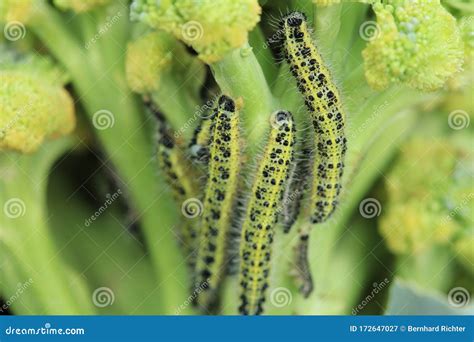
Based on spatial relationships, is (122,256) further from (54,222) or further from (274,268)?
(274,268)

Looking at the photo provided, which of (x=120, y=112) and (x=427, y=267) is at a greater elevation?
(x=120, y=112)

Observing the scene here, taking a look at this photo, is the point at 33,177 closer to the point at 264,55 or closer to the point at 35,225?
the point at 35,225

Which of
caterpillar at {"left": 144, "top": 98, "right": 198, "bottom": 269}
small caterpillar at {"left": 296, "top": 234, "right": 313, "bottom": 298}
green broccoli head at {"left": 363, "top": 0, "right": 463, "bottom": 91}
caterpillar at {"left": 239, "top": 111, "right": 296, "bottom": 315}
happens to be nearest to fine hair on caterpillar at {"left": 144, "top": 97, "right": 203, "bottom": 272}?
caterpillar at {"left": 144, "top": 98, "right": 198, "bottom": 269}

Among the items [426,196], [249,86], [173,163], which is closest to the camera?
[249,86]

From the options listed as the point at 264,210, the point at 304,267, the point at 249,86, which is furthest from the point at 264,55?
the point at 304,267

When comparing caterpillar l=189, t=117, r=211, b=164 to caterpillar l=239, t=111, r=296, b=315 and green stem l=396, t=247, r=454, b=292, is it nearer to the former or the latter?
caterpillar l=239, t=111, r=296, b=315

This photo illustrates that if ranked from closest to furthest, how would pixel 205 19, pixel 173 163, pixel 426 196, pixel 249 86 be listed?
pixel 205 19 → pixel 249 86 → pixel 173 163 → pixel 426 196

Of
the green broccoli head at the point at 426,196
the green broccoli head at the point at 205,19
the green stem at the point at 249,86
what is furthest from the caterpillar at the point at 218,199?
the green broccoli head at the point at 426,196
